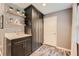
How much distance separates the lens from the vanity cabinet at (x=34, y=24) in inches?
63.9

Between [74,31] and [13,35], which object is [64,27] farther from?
[13,35]

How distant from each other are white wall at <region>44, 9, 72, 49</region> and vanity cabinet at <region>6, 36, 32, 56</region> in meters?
0.57

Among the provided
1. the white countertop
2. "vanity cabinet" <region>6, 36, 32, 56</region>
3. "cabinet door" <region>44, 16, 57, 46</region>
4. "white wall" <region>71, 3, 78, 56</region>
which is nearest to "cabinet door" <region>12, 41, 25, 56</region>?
"vanity cabinet" <region>6, 36, 32, 56</region>

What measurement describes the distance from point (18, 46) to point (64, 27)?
0.83 metres

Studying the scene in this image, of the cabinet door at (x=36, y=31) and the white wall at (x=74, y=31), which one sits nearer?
the white wall at (x=74, y=31)

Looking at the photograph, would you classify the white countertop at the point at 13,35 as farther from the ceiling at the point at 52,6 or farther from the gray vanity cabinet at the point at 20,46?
the ceiling at the point at 52,6

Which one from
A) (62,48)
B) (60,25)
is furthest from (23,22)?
(62,48)

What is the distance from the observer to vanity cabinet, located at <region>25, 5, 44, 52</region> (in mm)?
1623

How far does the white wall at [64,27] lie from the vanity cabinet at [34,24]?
0.23 m

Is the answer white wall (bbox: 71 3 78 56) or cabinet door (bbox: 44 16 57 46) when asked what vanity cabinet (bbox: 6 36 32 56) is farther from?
white wall (bbox: 71 3 78 56)

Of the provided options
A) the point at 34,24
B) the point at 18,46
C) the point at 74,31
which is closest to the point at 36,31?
the point at 34,24

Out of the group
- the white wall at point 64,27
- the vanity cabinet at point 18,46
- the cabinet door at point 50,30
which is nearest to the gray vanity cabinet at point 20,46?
the vanity cabinet at point 18,46

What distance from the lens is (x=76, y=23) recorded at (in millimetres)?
1426

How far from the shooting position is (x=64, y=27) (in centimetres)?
150
